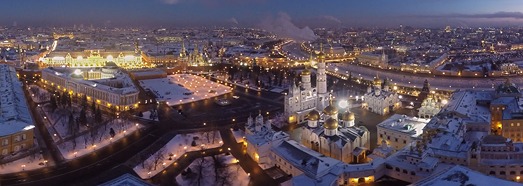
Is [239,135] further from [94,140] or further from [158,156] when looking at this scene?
[94,140]

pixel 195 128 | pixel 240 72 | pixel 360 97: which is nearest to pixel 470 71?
pixel 360 97

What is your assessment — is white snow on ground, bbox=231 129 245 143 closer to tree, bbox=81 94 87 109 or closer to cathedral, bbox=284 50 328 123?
cathedral, bbox=284 50 328 123

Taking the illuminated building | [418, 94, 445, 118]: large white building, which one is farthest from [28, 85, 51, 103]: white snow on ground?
[418, 94, 445, 118]: large white building

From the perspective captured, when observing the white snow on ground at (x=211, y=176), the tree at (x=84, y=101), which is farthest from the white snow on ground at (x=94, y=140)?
the white snow on ground at (x=211, y=176)

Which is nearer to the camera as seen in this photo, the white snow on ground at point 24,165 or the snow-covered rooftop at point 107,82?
the white snow on ground at point 24,165

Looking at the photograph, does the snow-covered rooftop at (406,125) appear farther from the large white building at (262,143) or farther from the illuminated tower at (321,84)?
the illuminated tower at (321,84)

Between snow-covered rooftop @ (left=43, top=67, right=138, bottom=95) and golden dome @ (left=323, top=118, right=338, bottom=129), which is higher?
snow-covered rooftop @ (left=43, top=67, right=138, bottom=95)
